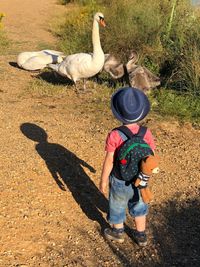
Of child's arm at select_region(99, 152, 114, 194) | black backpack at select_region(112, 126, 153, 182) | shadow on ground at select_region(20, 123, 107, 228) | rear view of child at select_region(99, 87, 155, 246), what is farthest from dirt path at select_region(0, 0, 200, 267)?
black backpack at select_region(112, 126, 153, 182)

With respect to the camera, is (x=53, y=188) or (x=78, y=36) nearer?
(x=53, y=188)

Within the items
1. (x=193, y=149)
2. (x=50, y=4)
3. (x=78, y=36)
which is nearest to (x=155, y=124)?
(x=193, y=149)

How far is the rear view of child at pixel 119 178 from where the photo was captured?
3.40 metres

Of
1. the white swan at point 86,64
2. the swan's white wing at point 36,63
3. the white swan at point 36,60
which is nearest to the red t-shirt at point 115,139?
the white swan at point 86,64

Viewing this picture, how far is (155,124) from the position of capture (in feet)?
20.9

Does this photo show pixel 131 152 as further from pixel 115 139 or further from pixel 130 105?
pixel 130 105

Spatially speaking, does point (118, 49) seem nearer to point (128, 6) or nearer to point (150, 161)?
point (128, 6)

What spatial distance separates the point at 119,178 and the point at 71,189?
1169mm

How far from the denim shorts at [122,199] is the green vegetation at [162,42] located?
3.03m

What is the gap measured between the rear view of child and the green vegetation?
9.75 ft

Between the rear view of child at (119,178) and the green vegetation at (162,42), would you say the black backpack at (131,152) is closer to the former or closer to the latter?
the rear view of child at (119,178)

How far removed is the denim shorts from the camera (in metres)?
3.67

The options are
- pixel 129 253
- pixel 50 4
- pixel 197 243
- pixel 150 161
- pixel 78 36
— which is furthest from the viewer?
pixel 50 4

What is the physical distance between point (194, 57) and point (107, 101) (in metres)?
1.45
